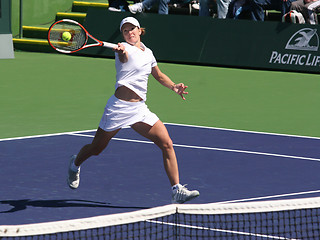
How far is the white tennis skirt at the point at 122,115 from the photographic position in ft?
27.5

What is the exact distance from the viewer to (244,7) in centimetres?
2077

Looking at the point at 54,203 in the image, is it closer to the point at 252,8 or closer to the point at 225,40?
the point at 225,40

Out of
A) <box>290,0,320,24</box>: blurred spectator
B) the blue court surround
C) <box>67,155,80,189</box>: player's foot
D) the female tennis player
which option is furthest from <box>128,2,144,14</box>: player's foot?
the female tennis player

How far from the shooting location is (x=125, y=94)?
8406mm

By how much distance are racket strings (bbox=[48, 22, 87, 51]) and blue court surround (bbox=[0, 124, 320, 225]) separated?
1.52m

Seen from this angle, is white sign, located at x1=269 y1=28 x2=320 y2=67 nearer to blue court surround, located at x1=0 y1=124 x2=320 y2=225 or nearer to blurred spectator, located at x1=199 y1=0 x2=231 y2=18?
blurred spectator, located at x1=199 y1=0 x2=231 y2=18

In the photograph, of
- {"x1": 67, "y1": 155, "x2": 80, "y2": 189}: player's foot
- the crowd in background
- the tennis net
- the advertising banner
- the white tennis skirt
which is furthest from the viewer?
the crowd in background

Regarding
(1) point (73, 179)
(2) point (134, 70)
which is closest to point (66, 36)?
(2) point (134, 70)

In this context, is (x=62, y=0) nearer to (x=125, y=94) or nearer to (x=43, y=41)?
(x=43, y=41)

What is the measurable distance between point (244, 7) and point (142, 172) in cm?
1163

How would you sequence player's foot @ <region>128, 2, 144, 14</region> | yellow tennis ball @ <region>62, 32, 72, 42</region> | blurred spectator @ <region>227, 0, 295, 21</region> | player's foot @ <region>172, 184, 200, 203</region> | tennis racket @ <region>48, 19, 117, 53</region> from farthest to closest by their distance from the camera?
player's foot @ <region>128, 2, 144, 14</region> → blurred spectator @ <region>227, 0, 295, 21</region> → yellow tennis ball @ <region>62, 32, 72, 42</region> → tennis racket @ <region>48, 19, 117, 53</region> → player's foot @ <region>172, 184, 200, 203</region>

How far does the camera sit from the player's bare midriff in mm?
8383

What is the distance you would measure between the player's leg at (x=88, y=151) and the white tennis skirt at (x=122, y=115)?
4.2 inches

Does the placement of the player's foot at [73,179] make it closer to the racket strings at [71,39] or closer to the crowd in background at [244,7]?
the racket strings at [71,39]
